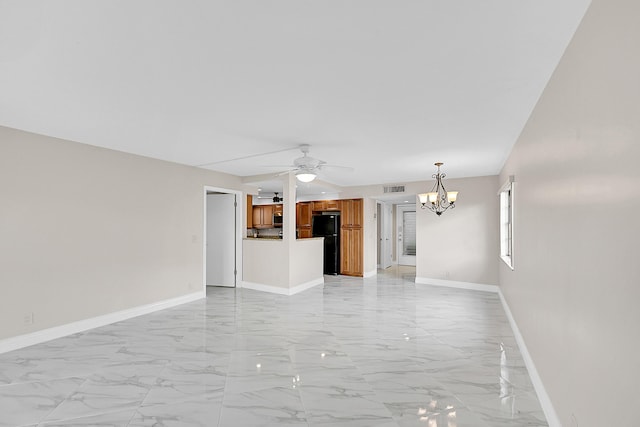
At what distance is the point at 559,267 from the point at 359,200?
6309 millimetres

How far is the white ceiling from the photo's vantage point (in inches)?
63.6

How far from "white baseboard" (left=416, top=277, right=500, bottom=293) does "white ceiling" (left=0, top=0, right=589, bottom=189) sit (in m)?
3.75

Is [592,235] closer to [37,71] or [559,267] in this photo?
[559,267]

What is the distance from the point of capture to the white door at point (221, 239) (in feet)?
22.4

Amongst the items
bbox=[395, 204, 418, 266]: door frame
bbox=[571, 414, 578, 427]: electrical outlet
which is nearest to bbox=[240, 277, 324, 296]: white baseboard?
bbox=[395, 204, 418, 266]: door frame

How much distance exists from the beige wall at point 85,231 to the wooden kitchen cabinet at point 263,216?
14.8 ft

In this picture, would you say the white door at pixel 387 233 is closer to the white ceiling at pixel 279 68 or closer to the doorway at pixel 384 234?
the doorway at pixel 384 234

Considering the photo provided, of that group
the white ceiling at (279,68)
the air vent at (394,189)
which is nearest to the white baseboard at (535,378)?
the white ceiling at (279,68)

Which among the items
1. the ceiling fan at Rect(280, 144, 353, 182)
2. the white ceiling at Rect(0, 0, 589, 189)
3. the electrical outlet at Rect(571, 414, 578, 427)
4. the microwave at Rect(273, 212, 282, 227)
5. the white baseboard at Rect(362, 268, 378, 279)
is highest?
the white ceiling at Rect(0, 0, 589, 189)

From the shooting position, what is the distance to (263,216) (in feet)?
33.8

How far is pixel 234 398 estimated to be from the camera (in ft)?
8.21

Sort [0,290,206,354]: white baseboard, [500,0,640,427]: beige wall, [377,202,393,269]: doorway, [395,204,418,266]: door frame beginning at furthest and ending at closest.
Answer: [395,204,418,266]: door frame, [377,202,393,269]: doorway, [0,290,206,354]: white baseboard, [500,0,640,427]: beige wall

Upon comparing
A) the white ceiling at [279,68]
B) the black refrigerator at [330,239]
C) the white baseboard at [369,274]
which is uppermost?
the white ceiling at [279,68]

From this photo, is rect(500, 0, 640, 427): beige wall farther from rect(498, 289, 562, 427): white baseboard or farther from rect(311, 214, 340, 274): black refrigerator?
rect(311, 214, 340, 274): black refrigerator
